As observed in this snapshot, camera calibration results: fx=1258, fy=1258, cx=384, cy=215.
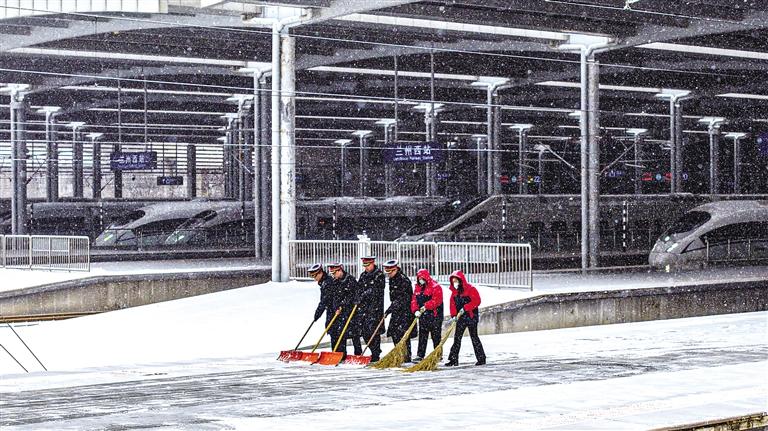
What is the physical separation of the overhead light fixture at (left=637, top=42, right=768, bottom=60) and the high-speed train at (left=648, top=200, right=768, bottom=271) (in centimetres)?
464

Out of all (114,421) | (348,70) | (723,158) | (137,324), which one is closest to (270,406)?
(114,421)

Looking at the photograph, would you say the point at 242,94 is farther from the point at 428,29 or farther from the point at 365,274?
the point at 365,274

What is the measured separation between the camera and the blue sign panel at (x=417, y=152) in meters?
42.2

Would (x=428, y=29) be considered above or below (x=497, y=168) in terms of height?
above

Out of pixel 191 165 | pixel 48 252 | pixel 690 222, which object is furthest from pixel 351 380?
pixel 191 165

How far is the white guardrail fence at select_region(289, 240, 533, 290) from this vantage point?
80.3ft

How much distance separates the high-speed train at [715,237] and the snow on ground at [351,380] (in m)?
12.1

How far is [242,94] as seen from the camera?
44.9 meters

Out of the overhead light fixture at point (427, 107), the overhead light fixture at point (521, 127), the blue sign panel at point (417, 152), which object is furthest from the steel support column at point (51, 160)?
the overhead light fixture at point (521, 127)

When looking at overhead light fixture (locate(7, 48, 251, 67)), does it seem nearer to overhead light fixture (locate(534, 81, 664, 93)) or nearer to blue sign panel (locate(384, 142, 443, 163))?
blue sign panel (locate(384, 142, 443, 163))

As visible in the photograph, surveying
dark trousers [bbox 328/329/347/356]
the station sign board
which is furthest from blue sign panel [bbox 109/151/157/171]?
dark trousers [bbox 328/329/347/356]

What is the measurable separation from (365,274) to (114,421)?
6250 millimetres

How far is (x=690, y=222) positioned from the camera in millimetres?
37781

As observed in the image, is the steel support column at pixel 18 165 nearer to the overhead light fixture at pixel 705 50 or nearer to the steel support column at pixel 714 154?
the overhead light fixture at pixel 705 50
